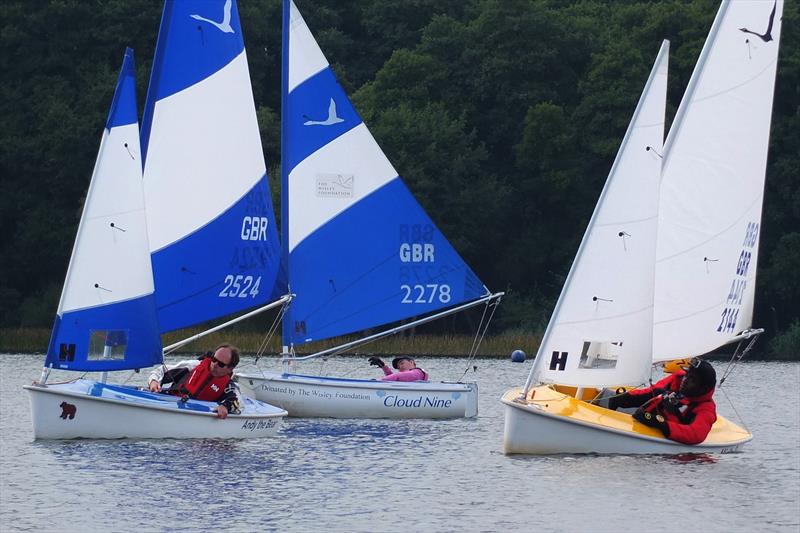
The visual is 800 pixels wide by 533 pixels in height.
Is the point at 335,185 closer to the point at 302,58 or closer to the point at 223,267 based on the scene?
the point at 302,58

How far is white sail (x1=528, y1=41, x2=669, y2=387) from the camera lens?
957 inches

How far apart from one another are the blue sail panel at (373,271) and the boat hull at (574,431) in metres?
6.84

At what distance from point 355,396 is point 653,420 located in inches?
272

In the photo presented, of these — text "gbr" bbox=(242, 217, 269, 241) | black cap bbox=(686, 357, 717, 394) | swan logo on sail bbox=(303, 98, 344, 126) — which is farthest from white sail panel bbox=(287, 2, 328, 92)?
black cap bbox=(686, 357, 717, 394)

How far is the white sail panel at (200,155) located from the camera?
92.7 ft

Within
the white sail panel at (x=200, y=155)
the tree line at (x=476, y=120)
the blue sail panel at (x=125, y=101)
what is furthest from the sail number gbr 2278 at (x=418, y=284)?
the tree line at (x=476, y=120)

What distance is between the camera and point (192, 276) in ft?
93.3

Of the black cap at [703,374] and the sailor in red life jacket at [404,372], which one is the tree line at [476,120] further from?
the black cap at [703,374]

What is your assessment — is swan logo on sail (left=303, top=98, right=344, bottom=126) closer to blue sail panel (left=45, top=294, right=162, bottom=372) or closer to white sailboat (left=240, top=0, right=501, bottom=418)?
white sailboat (left=240, top=0, right=501, bottom=418)

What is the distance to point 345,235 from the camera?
3080 centimetres

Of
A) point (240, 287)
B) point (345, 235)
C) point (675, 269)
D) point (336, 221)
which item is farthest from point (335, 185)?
point (675, 269)

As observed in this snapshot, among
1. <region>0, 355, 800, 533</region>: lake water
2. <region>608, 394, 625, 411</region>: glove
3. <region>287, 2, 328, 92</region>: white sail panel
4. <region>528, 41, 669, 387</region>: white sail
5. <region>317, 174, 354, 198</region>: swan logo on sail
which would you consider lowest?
<region>0, 355, 800, 533</region>: lake water

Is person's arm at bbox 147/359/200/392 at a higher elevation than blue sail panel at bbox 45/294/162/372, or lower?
lower

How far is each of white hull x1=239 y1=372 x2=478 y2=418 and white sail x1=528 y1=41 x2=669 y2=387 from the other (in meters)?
5.79
